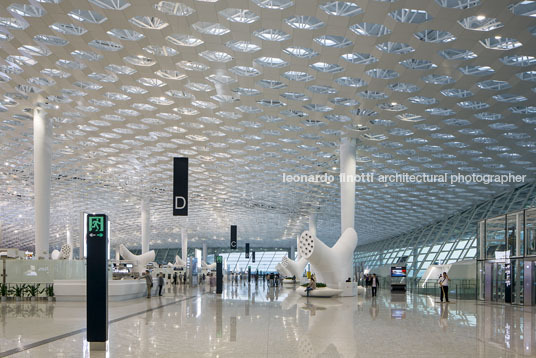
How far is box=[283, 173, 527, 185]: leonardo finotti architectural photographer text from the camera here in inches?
1598

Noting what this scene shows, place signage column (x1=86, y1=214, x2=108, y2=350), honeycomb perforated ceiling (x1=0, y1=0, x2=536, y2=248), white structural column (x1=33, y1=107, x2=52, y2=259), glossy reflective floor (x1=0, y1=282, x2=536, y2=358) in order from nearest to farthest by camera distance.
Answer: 1. glossy reflective floor (x1=0, y1=282, x2=536, y2=358)
2. signage column (x1=86, y1=214, x2=108, y2=350)
3. honeycomb perforated ceiling (x1=0, y1=0, x2=536, y2=248)
4. white structural column (x1=33, y1=107, x2=52, y2=259)

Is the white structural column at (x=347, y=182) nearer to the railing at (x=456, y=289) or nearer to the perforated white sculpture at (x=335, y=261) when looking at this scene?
the perforated white sculpture at (x=335, y=261)

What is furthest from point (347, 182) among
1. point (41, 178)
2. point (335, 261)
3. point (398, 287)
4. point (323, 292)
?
point (41, 178)

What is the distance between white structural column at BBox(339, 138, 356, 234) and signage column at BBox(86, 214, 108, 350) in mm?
21570

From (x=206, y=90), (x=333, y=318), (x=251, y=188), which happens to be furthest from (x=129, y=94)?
→ (x=251, y=188)

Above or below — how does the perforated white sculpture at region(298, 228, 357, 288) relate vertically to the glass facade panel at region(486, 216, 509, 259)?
below

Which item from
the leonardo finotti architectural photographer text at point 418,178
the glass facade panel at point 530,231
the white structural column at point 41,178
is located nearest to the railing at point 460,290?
the glass facade panel at point 530,231

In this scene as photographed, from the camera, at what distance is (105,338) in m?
9.34

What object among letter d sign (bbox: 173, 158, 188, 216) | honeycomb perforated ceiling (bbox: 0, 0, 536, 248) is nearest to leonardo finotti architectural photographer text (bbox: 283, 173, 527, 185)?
honeycomb perforated ceiling (bbox: 0, 0, 536, 248)

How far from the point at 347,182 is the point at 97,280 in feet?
72.4

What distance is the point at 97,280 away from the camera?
9.43 meters

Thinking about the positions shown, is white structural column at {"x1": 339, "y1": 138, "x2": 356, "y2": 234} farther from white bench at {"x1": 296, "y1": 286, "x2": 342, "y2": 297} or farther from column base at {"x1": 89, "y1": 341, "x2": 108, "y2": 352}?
column base at {"x1": 89, "y1": 341, "x2": 108, "y2": 352}

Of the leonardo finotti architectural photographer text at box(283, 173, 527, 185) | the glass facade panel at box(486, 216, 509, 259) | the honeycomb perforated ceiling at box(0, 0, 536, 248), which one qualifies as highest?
Answer: the honeycomb perforated ceiling at box(0, 0, 536, 248)

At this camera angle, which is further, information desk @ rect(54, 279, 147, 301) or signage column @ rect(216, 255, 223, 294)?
signage column @ rect(216, 255, 223, 294)
